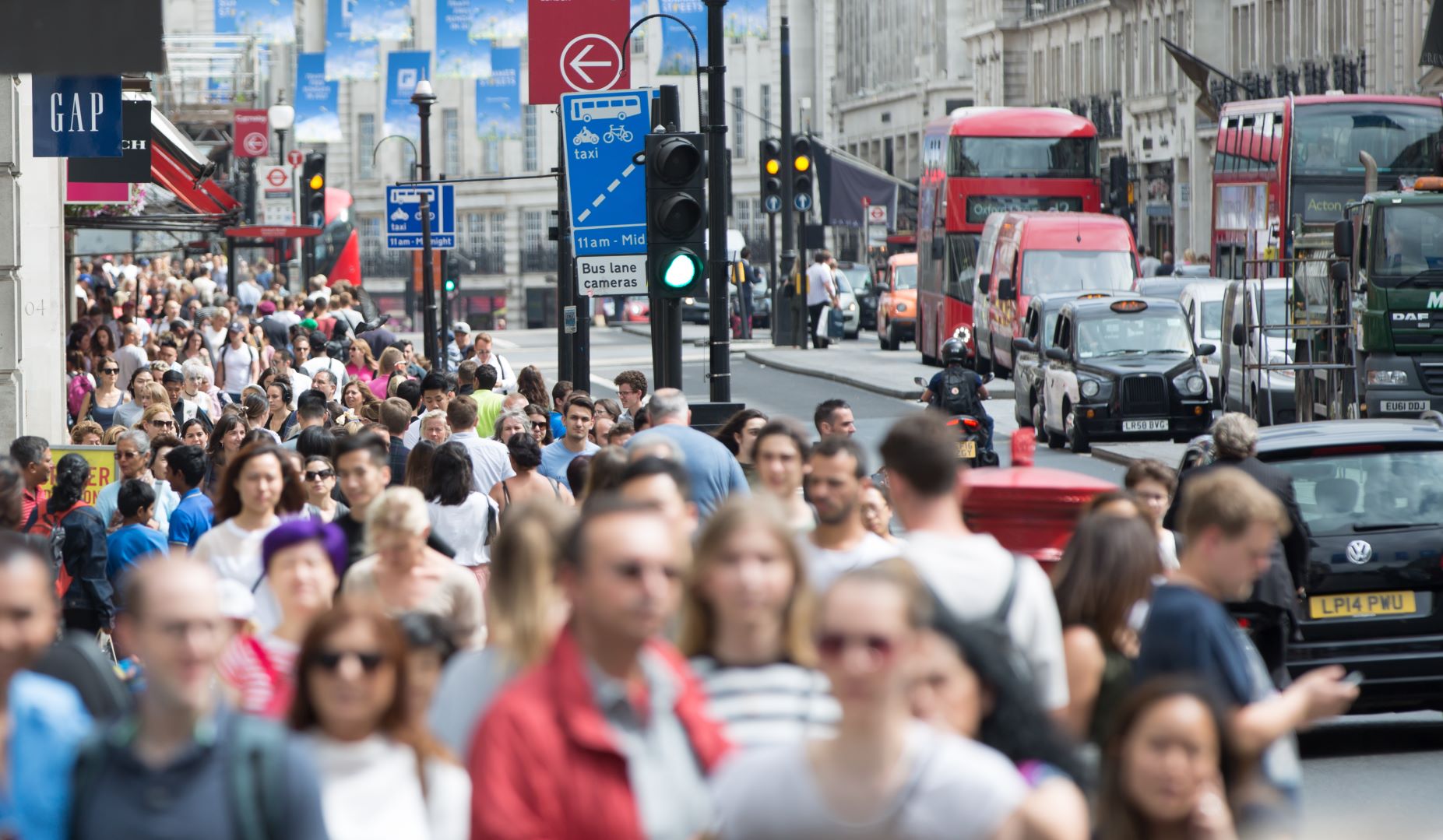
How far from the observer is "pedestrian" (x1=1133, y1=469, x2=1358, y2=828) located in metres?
5.10

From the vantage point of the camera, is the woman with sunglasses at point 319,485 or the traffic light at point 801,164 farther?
the traffic light at point 801,164

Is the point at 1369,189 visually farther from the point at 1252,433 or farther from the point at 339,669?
the point at 339,669

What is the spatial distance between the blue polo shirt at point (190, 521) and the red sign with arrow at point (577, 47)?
764cm

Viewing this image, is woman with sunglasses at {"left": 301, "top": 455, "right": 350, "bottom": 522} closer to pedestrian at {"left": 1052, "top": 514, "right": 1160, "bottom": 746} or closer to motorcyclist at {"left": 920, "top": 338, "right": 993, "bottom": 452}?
pedestrian at {"left": 1052, "top": 514, "right": 1160, "bottom": 746}

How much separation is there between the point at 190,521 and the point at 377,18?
33.5 m

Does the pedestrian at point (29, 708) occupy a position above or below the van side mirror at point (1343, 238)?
below

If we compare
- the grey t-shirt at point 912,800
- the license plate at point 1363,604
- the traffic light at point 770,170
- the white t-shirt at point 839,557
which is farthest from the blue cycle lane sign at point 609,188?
the traffic light at point 770,170

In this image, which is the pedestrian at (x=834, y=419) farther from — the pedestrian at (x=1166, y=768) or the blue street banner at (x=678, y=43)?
the blue street banner at (x=678, y=43)

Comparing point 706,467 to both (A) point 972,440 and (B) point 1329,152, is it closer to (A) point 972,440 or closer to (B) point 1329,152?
(A) point 972,440

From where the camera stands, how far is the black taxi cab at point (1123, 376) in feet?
82.5

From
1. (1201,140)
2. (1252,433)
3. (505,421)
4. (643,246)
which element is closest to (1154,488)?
(1252,433)

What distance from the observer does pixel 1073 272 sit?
35.1 meters

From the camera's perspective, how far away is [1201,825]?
430cm

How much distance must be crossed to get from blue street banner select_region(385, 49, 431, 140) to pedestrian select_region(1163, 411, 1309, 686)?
100 feet
